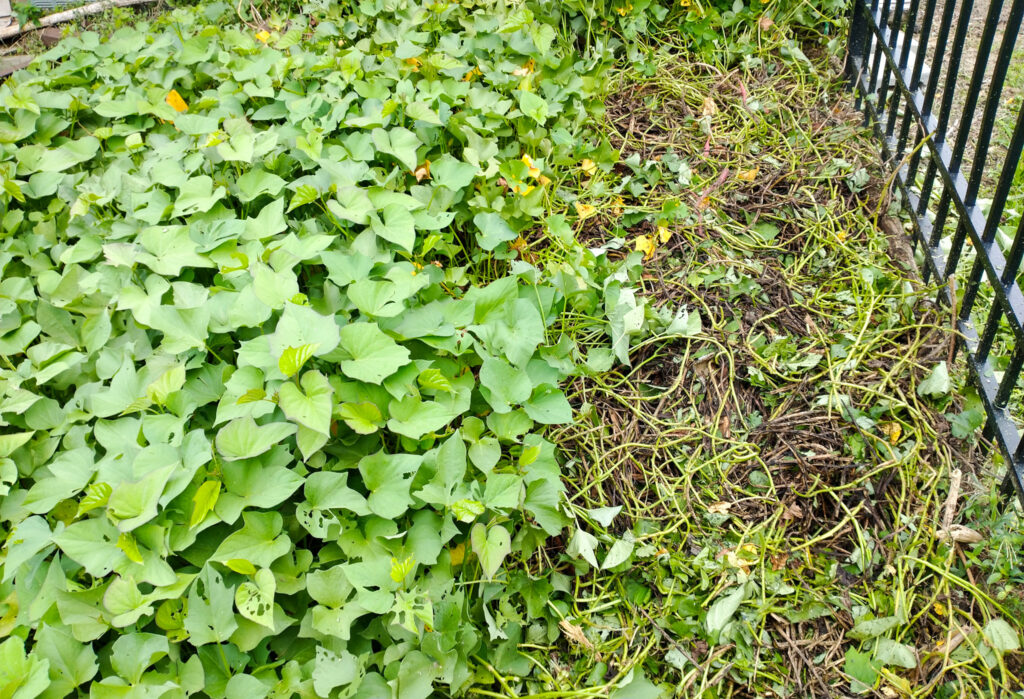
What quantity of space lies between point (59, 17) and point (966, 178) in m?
4.10

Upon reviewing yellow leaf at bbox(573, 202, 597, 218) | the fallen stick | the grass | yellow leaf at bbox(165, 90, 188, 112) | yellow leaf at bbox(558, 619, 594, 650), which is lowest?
yellow leaf at bbox(558, 619, 594, 650)

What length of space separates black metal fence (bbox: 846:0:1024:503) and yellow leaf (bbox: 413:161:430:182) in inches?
55.7

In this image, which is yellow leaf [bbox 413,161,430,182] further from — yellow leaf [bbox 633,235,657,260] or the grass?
yellow leaf [bbox 633,235,657,260]

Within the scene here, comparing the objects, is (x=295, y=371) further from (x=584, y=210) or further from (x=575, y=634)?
(x=584, y=210)

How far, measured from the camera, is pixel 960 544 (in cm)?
174

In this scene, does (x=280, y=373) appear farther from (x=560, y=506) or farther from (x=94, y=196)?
(x=94, y=196)

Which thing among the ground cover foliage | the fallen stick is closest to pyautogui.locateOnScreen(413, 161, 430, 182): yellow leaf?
the ground cover foliage

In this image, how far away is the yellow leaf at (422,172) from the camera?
7.91ft

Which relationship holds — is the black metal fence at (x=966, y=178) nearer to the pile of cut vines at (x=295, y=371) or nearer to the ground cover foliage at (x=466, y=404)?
the ground cover foliage at (x=466, y=404)

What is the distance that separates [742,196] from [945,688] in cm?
156

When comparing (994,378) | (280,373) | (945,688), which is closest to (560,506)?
(280,373)

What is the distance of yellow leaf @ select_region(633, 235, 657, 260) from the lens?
96.4 inches

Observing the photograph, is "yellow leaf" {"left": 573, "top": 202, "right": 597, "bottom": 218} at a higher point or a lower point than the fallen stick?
lower

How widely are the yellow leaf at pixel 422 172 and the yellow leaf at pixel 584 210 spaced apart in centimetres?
49
